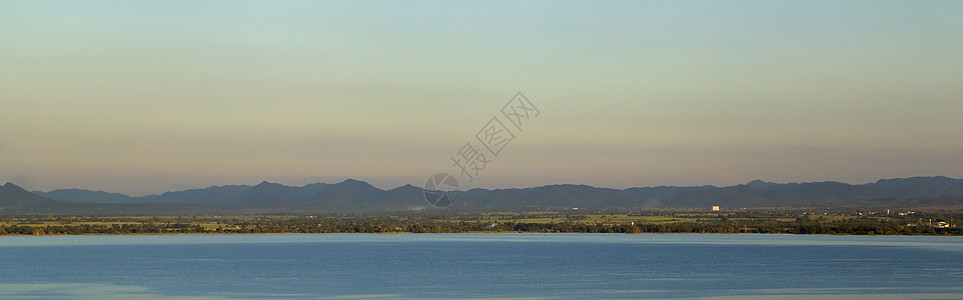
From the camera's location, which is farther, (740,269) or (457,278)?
(740,269)

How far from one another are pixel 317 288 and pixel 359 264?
20.8 metres

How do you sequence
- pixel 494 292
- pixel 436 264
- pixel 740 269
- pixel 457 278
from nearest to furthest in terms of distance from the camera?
1. pixel 494 292
2. pixel 457 278
3. pixel 740 269
4. pixel 436 264

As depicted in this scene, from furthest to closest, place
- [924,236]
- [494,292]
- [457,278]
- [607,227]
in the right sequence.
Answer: [607,227]
[924,236]
[457,278]
[494,292]

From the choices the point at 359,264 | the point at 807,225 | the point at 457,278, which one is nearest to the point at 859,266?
the point at 457,278

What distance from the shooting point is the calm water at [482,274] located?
4838cm

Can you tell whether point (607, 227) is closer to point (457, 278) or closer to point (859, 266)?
point (859, 266)

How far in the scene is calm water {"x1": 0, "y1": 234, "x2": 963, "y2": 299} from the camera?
159 ft

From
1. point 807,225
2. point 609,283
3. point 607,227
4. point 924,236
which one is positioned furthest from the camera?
point 607,227

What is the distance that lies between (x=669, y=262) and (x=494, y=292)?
27.8m

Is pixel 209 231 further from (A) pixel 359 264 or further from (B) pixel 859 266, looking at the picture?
(B) pixel 859 266

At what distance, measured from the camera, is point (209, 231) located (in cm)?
15425

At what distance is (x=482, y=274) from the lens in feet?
198

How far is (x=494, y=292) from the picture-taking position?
4866cm

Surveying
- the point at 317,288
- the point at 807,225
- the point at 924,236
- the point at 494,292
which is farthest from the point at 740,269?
the point at 807,225
